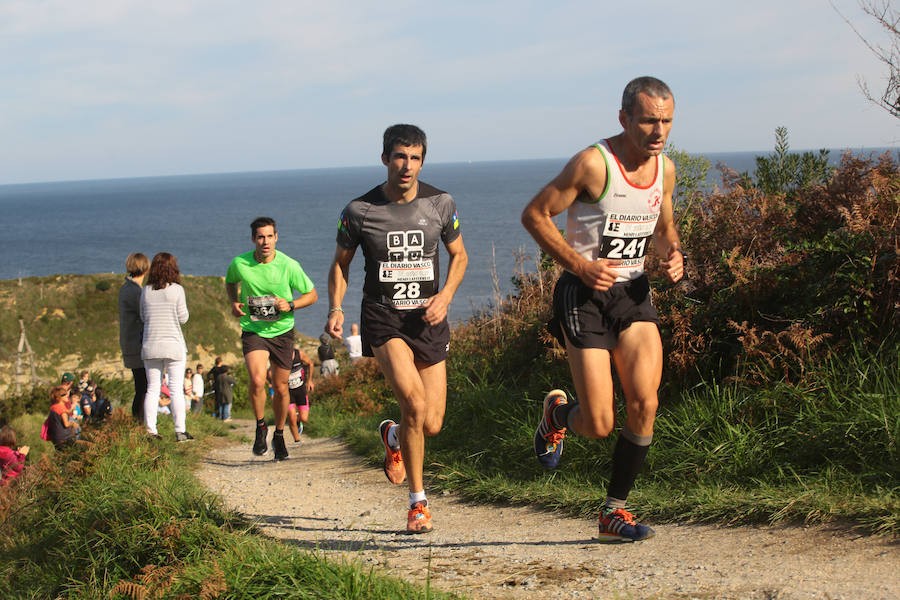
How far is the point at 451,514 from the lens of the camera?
6.15 meters

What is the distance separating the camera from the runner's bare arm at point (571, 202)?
4.51 meters

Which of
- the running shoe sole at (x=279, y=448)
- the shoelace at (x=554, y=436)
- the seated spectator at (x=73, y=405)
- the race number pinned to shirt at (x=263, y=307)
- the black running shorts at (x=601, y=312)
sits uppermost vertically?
the black running shorts at (x=601, y=312)

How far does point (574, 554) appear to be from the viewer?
4.72 m

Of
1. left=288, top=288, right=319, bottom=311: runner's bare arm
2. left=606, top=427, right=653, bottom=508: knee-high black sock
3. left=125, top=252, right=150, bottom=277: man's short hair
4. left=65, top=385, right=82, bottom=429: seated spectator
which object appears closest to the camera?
left=606, top=427, right=653, bottom=508: knee-high black sock

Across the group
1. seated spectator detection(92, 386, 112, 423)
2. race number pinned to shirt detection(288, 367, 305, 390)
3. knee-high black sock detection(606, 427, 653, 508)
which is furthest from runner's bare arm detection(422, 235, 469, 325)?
seated spectator detection(92, 386, 112, 423)

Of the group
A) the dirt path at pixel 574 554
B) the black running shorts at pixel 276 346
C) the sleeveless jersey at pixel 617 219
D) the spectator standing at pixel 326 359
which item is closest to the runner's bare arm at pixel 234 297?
the black running shorts at pixel 276 346

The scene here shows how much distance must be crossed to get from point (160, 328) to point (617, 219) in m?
5.93

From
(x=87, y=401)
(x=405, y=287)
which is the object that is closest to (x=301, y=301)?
(x=405, y=287)

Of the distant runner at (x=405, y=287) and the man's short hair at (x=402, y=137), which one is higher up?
the man's short hair at (x=402, y=137)

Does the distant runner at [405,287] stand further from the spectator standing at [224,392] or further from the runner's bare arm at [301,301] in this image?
the spectator standing at [224,392]

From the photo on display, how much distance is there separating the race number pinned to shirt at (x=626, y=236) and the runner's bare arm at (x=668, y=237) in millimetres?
159

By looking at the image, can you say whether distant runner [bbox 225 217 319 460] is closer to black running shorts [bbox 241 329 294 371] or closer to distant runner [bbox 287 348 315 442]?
black running shorts [bbox 241 329 294 371]

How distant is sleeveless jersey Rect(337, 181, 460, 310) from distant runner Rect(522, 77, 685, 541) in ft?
3.14

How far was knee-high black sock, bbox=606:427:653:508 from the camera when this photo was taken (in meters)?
4.82
